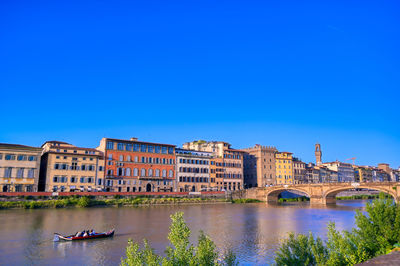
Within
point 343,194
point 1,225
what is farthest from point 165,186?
point 343,194

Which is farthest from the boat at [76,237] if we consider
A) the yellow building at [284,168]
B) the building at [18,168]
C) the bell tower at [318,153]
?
the bell tower at [318,153]

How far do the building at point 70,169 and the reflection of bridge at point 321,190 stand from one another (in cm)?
4505

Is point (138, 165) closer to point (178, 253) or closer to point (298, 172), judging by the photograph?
point (298, 172)

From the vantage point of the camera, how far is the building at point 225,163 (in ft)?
367

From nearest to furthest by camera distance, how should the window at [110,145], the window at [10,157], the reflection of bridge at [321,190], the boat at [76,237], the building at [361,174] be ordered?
the boat at [76,237] → the window at [10,157] → the reflection of bridge at [321,190] → the window at [110,145] → the building at [361,174]

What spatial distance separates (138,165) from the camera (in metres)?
92.6

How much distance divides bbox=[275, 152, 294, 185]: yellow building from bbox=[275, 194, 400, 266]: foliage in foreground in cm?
11392

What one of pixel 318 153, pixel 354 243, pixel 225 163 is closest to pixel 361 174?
pixel 318 153

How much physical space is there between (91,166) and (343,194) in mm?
106048

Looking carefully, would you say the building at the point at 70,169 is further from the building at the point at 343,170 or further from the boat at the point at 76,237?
the building at the point at 343,170

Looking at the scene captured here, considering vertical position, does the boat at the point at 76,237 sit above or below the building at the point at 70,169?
below

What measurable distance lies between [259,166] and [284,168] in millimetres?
14893

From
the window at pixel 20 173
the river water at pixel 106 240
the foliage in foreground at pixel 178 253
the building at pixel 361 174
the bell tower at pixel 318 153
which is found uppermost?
the bell tower at pixel 318 153

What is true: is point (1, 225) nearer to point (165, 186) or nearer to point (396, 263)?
point (396, 263)
